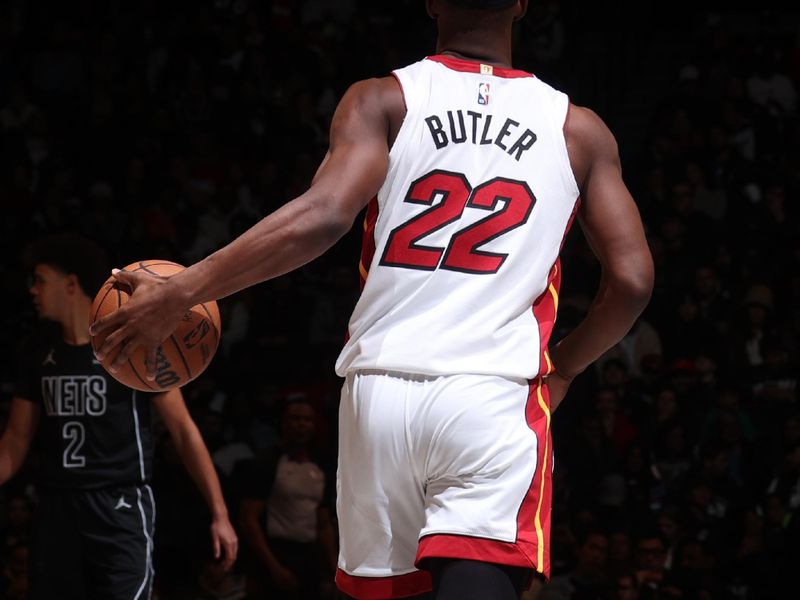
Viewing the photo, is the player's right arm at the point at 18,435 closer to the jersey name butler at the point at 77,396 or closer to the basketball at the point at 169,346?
the jersey name butler at the point at 77,396

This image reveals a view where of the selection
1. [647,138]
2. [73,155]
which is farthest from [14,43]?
[647,138]

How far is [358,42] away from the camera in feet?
38.5

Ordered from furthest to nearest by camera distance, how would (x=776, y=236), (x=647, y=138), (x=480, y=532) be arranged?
(x=647, y=138) → (x=776, y=236) → (x=480, y=532)

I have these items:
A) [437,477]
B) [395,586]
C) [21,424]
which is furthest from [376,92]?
[21,424]

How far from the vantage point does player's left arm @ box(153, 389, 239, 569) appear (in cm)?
493

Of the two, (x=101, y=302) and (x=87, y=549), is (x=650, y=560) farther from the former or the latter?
(x=101, y=302)

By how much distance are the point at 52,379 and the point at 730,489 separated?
475cm

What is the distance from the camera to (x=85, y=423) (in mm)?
4883

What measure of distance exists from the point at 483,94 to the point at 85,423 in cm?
261

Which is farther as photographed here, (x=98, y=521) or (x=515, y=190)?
(x=98, y=521)

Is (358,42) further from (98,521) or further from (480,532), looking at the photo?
(480,532)

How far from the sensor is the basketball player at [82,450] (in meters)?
4.81

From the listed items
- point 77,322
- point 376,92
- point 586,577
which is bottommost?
point 586,577

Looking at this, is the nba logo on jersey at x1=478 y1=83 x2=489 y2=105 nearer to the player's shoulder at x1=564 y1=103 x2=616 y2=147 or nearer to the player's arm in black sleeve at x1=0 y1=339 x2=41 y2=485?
the player's shoulder at x1=564 y1=103 x2=616 y2=147
